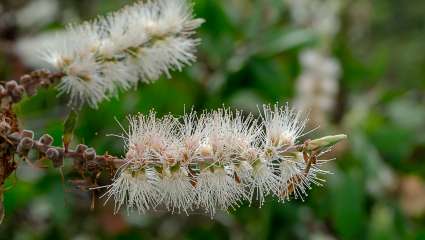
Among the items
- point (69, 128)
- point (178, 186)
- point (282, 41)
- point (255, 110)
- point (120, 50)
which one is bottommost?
point (178, 186)

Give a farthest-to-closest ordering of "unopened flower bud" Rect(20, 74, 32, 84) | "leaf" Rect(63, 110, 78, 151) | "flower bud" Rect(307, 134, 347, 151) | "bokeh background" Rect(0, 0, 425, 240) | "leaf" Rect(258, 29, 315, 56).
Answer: "leaf" Rect(258, 29, 315, 56) → "bokeh background" Rect(0, 0, 425, 240) → "unopened flower bud" Rect(20, 74, 32, 84) → "leaf" Rect(63, 110, 78, 151) → "flower bud" Rect(307, 134, 347, 151)

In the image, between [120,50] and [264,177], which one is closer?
[264,177]

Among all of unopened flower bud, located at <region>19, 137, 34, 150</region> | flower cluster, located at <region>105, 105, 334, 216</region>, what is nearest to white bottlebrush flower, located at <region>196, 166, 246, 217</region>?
flower cluster, located at <region>105, 105, 334, 216</region>

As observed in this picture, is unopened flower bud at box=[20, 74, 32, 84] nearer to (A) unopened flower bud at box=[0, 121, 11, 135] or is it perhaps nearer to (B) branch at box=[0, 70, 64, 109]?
(B) branch at box=[0, 70, 64, 109]

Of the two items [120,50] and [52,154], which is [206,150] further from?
[120,50]

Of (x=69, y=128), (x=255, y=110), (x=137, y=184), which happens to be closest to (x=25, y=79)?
(x=69, y=128)

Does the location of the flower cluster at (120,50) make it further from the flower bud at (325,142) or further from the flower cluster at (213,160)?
the flower bud at (325,142)
